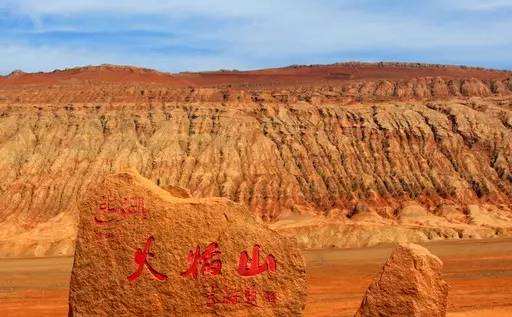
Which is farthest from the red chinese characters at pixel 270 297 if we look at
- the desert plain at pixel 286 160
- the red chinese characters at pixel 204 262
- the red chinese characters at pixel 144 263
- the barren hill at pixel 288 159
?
the barren hill at pixel 288 159

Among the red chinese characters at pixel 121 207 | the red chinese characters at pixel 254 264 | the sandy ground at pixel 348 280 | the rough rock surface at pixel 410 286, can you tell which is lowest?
the sandy ground at pixel 348 280

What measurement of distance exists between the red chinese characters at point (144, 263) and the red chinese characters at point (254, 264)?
1149 millimetres

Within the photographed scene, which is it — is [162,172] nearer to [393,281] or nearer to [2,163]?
[2,163]

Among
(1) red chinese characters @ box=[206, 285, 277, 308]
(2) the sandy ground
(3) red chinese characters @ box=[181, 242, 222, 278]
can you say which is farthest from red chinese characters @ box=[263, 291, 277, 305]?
(2) the sandy ground

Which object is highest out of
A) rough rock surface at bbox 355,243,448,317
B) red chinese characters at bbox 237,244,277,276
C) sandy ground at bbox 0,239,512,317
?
red chinese characters at bbox 237,244,277,276

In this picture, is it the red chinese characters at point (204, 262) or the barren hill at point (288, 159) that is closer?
the red chinese characters at point (204, 262)

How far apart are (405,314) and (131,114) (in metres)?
56.3

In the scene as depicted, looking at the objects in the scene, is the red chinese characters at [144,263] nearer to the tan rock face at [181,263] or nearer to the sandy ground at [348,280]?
the tan rock face at [181,263]

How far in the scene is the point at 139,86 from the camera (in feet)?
259

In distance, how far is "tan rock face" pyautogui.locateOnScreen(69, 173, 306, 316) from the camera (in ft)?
36.0

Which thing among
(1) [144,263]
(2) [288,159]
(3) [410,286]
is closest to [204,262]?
(1) [144,263]

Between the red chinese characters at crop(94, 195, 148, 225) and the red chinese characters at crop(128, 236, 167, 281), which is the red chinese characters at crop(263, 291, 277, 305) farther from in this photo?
the red chinese characters at crop(94, 195, 148, 225)

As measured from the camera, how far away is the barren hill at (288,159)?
53938 millimetres

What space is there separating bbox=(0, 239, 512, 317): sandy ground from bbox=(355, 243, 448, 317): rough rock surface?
14.7ft
